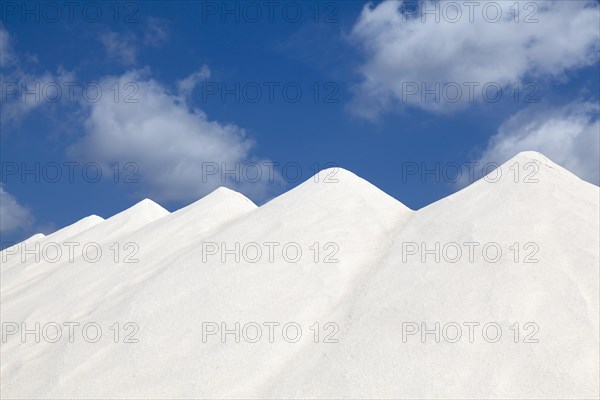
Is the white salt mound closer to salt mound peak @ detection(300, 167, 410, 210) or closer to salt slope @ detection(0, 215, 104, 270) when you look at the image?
salt mound peak @ detection(300, 167, 410, 210)

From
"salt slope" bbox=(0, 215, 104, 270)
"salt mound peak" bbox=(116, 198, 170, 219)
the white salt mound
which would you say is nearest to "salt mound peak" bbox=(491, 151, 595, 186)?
the white salt mound

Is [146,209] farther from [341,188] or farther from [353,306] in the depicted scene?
[353,306]

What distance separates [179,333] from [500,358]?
14.6 ft

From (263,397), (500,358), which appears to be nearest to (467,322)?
(500,358)

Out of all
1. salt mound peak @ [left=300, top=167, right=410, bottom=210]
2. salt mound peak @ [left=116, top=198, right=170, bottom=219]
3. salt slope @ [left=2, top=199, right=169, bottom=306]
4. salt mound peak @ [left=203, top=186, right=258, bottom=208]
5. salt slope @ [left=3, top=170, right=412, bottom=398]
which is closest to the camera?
salt slope @ [left=3, top=170, right=412, bottom=398]

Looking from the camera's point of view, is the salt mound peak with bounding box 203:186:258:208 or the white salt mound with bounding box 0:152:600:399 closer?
the white salt mound with bounding box 0:152:600:399

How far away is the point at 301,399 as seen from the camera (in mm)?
6031

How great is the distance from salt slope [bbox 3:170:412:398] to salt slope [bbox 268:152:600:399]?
0.55 meters

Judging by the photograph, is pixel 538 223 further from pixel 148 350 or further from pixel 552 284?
pixel 148 350

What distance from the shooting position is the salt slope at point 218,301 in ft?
22.4

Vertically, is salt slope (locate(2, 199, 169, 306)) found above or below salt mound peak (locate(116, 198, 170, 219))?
below

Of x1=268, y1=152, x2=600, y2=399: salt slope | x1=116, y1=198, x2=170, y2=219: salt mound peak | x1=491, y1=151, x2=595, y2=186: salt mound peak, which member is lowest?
x1=268, y1=152, x2=600, y2=399: salt slope

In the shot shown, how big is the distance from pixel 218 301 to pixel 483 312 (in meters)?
3.97

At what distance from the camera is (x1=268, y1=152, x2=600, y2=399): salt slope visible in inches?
230
